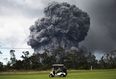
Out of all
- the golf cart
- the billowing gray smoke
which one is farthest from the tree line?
the billowing gray smoke

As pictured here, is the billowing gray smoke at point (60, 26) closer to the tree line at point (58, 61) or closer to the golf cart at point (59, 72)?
the tree line at point (58, 61)

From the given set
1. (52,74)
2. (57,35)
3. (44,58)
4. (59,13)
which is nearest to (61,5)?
(59,13)

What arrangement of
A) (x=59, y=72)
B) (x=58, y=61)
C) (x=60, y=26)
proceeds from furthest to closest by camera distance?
(x=60, y=26) → (x=58, y=61) → (x=59, y=72)

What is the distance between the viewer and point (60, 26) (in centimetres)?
15475

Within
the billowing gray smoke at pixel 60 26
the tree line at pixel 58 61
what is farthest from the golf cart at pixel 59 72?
the billowing gray smoke at pixel 60 26

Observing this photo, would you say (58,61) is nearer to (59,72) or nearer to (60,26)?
(59,72)

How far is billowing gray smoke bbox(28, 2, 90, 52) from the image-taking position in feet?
504

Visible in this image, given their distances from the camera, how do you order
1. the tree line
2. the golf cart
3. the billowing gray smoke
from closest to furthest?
1. the golf cart
2. the tree line
3. the billowing gray smoke

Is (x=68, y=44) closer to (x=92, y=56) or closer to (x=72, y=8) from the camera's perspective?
(x=72, y=8)

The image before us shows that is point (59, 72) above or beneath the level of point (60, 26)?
beneath

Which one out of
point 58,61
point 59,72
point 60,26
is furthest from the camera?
point 60,26

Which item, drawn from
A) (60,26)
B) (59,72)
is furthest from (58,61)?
(60,26)

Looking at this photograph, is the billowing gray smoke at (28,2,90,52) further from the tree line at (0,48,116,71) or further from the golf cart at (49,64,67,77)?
the golf cart at (49,64,67,77)

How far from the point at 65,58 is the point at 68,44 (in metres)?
68.2
